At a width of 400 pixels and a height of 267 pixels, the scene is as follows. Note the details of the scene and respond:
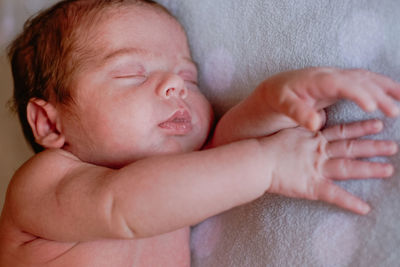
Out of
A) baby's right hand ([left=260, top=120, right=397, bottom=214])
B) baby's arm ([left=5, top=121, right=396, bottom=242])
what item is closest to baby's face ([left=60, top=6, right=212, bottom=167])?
baby's arm ([left=5, top=121, right=396, bottom=242])

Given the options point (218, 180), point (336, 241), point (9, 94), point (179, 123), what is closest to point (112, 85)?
point (179, 123)

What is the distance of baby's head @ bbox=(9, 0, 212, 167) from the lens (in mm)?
990

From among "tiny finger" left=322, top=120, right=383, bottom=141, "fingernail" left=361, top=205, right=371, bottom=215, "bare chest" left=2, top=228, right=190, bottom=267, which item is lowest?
"bare chest" left=2, top=228, right=190, bottom=267

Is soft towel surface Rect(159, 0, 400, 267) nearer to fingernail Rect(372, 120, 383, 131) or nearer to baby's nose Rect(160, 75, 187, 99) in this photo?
fingernail Rect(372, 120, 383, 131)

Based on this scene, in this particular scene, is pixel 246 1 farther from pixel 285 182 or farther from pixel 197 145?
pixel 285 182

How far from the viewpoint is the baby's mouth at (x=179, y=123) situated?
1005mm

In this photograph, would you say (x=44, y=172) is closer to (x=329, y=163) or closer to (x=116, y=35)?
(x=116, y=35)

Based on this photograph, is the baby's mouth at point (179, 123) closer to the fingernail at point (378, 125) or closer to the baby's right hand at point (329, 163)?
the baby's right hand at point (329, 163)

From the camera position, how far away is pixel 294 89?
0.75 m

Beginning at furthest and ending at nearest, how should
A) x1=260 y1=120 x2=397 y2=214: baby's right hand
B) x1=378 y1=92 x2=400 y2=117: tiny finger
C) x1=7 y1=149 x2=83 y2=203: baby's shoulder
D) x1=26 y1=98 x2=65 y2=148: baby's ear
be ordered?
x1=26 y1=98 x2=65 y2=148: baby's ear → x1=7 y1=149 x2=83 y2=203: baby's shoulder → x1=260 y1=120 x2=397 y2=214: baby's right hand → x1=378 y1=92 x2=400 y2=117: tiny finger

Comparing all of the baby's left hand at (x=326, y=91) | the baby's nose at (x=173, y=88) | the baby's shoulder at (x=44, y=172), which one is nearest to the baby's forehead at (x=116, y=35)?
the baby's nose at (x=173, y=88)

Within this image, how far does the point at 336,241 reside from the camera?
820mm

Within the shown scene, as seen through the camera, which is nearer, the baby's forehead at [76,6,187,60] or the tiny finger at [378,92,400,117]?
the tiny finger at [378,92,400,117]

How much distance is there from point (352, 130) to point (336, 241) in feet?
0.69
